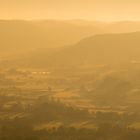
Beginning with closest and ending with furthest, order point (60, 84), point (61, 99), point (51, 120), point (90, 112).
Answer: point (51, 120) < point (90, 112) < point (61, 99) < point (60, 84)

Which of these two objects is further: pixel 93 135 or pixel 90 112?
pixel 90 112

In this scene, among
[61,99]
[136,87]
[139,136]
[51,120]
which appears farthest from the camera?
[136,87]

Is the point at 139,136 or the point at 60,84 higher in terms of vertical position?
the point at 60,84

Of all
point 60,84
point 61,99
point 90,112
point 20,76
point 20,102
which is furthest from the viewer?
point 20,76

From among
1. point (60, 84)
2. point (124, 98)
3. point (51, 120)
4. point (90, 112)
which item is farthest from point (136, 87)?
point (51, 120)

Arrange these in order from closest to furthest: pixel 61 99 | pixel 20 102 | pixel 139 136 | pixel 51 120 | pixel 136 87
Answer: pixel 139 136
pixel 51 120
pixel 20 102
pixel 61 99
pixel 136 87

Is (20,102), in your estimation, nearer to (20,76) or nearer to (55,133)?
(55,133)

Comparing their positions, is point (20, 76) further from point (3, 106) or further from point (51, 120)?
point (51, 120)

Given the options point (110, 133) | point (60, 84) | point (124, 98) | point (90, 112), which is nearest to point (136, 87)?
point (124, 98)

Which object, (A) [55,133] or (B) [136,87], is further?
(B) [136,87]
